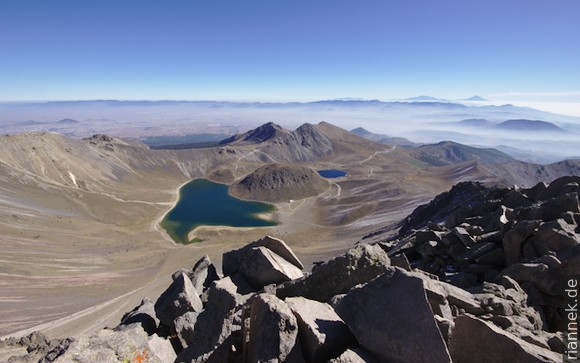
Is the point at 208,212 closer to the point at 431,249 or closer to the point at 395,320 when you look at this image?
the point at 431,249

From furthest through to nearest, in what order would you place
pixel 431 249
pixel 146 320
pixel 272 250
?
pixel 431 249 < pixel 272 250 < pixel 146 320

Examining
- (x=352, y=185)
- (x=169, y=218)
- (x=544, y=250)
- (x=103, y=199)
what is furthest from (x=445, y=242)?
(x=352, y=185)

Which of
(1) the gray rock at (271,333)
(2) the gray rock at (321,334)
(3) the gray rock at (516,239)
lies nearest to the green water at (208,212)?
(3) the gray rock at (516,239)

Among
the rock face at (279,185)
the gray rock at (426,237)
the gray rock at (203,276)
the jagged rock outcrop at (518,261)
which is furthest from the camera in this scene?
the rock face at (279,185)

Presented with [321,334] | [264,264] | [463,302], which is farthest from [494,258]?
[321,334]

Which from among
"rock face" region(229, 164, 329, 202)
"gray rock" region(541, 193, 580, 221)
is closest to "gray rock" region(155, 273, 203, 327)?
"gray rock" region(541, 193, 580, 221)

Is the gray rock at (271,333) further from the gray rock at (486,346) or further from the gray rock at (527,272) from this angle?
the gray rock at (527,272)

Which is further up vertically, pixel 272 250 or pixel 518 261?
pixel 272 250
